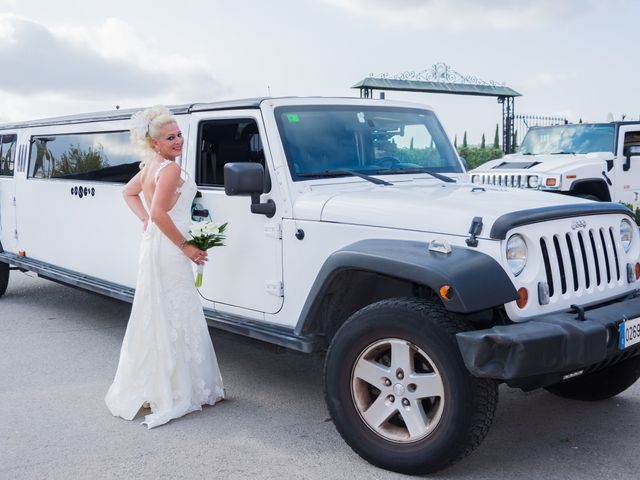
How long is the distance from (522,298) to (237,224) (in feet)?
6.19

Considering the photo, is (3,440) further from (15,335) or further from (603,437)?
(603,437)

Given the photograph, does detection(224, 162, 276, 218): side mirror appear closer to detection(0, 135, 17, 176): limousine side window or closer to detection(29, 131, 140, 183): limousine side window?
detection(29, 131, 140, 183): limousine side window

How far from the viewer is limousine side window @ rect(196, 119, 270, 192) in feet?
15.1

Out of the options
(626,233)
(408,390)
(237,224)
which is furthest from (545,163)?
(408,390)

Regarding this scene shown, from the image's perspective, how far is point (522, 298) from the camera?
3.47 meters

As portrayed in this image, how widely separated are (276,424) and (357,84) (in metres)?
14.8

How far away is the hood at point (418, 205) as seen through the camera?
360 cm

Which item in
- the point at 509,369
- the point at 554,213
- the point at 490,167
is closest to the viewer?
the point at 509,369

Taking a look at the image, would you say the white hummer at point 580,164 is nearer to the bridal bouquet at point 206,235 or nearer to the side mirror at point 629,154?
the side mirror at point 629,154

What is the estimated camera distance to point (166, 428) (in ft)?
14.3

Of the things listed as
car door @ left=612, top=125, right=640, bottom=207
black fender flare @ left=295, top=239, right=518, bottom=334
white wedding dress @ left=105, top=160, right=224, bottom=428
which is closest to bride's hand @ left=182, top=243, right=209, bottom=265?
white wedding dress @ left=105, top=160, right=224, bottom=428

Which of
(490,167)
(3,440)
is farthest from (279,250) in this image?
(490,167)

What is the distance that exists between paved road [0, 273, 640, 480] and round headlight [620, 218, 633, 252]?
108 cm

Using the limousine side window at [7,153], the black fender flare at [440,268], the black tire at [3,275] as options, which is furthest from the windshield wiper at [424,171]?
the black tire at [3,275]
